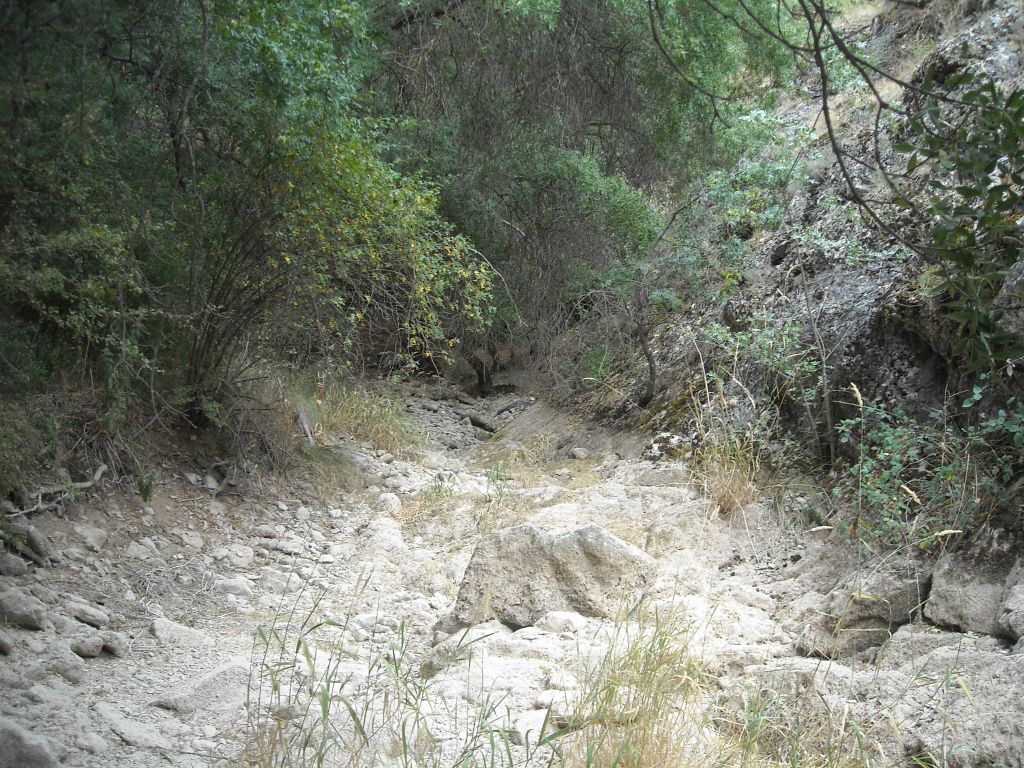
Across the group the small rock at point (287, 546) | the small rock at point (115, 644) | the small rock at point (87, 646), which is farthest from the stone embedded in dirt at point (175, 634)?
the small rock at point (287, 546)

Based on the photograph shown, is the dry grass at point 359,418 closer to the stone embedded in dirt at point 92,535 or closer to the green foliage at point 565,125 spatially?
the green foliage at point 565,125

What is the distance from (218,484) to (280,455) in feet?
2.02

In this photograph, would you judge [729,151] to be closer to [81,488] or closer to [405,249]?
[405,249]

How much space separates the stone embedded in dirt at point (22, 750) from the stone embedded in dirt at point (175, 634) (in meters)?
1.44

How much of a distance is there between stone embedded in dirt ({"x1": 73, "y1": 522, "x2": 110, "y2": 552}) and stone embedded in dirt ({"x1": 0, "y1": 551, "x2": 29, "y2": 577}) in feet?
1.73

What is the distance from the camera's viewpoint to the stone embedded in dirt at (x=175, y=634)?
354 centimetres

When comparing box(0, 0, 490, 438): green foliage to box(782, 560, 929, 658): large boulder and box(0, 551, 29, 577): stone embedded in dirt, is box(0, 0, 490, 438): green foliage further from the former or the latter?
box(782, 560, 929, 658): large boulder

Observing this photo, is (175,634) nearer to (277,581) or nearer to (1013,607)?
(277,581)

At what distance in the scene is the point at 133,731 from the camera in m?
2.49

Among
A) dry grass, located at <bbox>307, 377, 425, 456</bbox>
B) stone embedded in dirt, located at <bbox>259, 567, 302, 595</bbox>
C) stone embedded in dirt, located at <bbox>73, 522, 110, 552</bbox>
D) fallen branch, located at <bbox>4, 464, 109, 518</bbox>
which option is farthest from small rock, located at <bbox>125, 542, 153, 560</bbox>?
dry grass, located at <bbox>307, 377, 425, 456</bbox>

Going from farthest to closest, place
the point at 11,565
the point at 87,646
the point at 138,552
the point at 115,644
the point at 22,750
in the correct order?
the point at 138,552
the point at 11,565
the point at 115,644
the point at 87,646
the point at 22,750

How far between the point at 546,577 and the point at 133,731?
191cm

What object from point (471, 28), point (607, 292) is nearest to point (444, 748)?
point (607, 292)

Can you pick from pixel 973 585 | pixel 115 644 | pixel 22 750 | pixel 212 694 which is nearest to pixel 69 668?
pixel 115 644
